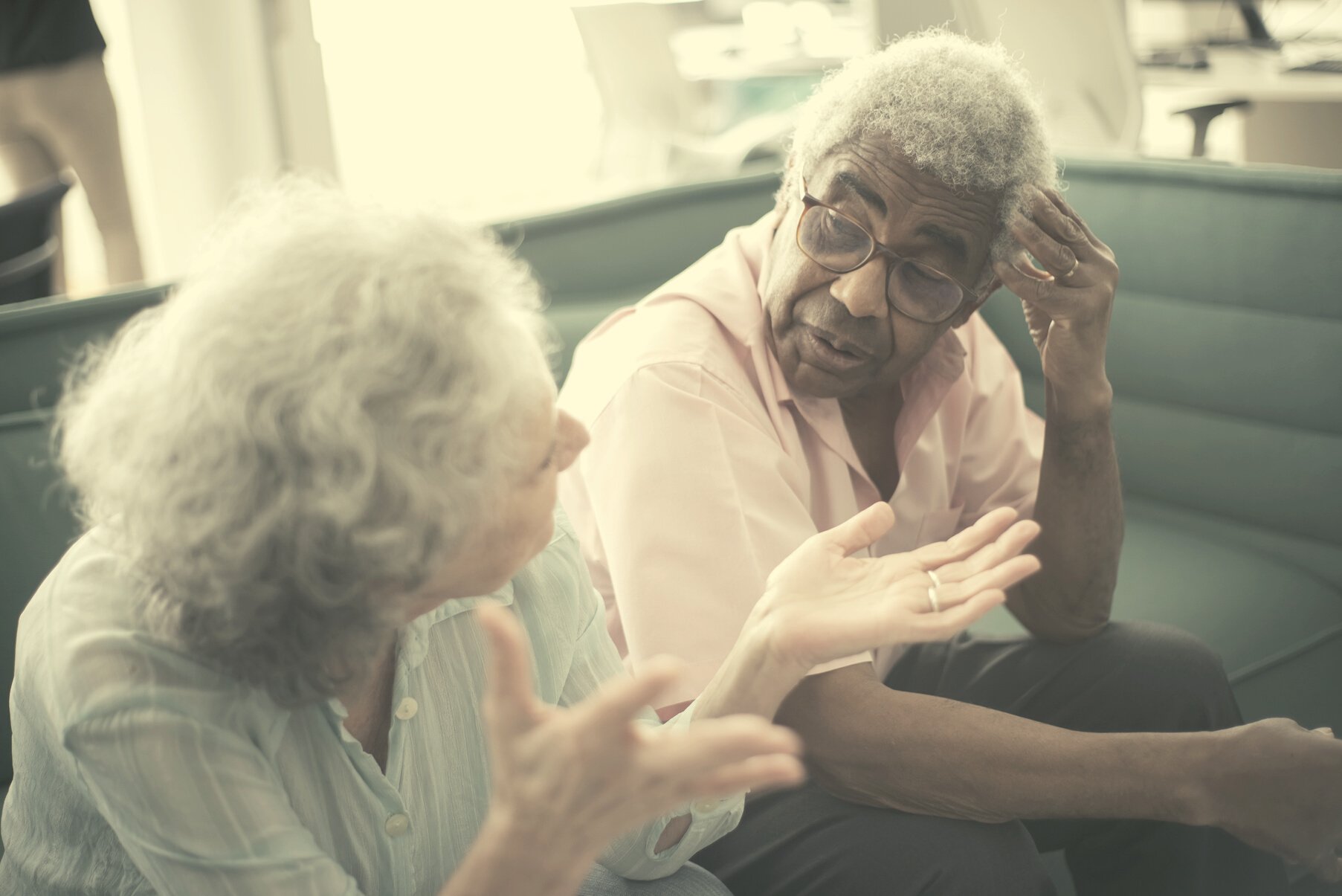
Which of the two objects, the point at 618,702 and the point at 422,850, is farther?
the point at 422,850

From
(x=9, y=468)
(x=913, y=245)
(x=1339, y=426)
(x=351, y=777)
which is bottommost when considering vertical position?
(x=1339, y=426)

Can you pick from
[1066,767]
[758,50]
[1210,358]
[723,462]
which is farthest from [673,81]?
[1066,767]

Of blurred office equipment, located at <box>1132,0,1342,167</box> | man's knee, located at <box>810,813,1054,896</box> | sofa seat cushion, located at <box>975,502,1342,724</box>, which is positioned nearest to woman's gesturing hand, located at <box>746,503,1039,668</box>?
man's knee, located at <box>810,813,1054,896</box>

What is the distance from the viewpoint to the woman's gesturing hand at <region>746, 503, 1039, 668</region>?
0.97m

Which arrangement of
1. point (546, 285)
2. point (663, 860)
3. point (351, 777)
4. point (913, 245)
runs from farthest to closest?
point (546, 285), point (913, 245), point (663, 860), point (351, 777)

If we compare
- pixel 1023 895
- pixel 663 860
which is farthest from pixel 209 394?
pixel 1023 895

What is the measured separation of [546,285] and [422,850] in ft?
3.93

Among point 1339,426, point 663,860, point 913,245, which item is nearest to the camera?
point 663,860

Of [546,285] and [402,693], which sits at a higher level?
[546,285]

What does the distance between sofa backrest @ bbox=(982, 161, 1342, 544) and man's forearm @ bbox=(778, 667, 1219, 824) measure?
975 millimetres

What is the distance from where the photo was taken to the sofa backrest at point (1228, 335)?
6.04 ft

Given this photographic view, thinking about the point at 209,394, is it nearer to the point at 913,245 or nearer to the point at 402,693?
the point at 402,693

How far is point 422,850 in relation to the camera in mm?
982

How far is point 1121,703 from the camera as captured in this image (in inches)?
56.9
